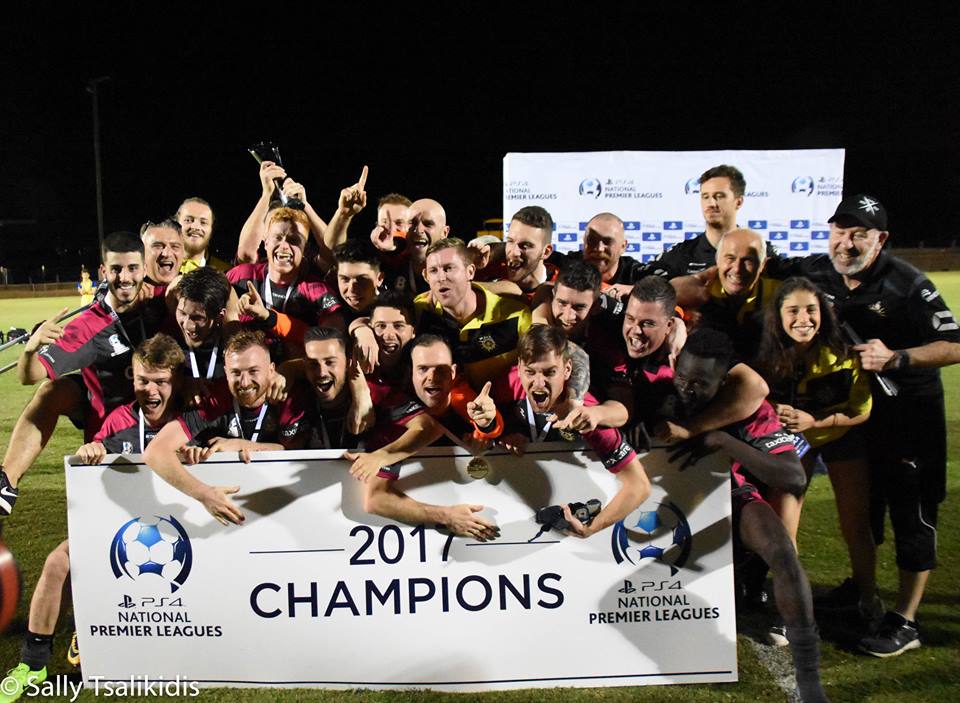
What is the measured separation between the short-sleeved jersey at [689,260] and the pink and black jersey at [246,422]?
216cm

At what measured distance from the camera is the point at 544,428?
115 inches

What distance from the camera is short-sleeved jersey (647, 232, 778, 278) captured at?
4.15 m

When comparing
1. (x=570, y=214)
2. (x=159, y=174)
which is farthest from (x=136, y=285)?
(x=159, y=174)

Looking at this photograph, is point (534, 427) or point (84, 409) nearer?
point (534, 427)

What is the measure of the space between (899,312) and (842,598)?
4.84ft

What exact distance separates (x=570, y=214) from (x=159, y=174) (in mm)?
45221

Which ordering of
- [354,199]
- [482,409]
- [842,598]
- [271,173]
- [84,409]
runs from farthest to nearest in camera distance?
1. [271,173]
2. [354,199]
3. [842,598]
4. [84,409]
5. [482,409]

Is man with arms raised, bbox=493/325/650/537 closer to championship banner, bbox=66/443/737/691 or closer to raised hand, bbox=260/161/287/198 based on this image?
championship banner, bbox=66/443/737/691

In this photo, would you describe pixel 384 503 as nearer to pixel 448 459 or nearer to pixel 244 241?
pixel 448 459

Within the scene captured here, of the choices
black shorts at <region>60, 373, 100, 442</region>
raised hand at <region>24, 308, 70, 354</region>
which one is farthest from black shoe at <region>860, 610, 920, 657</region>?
raised hand at <region>24, 308, 70, 354</region>

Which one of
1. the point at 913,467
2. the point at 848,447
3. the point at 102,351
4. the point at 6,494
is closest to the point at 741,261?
the point at 848,447

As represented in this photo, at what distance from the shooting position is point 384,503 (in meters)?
2.87

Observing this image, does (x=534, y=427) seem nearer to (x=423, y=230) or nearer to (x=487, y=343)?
(x=487, y=343)

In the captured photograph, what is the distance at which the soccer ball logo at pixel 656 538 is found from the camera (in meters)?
2.90
